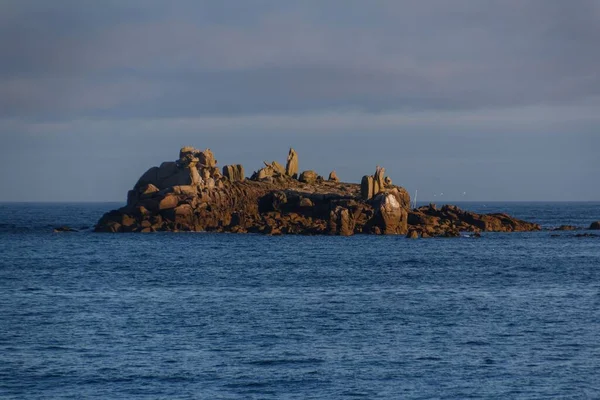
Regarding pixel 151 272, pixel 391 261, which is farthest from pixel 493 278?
pixel 151 272

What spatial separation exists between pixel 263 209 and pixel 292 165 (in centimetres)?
2409

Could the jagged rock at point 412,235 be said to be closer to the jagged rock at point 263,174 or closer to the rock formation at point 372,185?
the rock formation at point 372,185

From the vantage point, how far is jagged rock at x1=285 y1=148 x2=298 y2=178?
152 m

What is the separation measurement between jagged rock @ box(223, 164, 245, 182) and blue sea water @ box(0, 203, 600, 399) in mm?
53965

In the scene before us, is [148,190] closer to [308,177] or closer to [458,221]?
[308,177]

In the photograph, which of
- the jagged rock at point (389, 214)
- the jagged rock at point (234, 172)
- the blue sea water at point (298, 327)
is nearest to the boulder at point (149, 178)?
the jagged rock at point (234, 172)

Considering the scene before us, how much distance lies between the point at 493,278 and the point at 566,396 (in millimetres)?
37458

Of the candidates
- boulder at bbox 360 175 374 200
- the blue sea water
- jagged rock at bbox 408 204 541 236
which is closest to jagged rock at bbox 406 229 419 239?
jagged rock at bbox 408 204 541 236

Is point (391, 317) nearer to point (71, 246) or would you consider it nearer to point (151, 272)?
point (151, 272)

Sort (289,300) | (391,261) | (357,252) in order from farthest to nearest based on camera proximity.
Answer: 1. (357,252)
2. (391,261)
3. (289,300)

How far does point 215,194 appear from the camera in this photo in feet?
413

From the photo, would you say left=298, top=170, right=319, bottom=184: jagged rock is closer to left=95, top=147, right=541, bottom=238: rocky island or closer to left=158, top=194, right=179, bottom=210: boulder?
left=95, top=147, right=541, bottom=238: rocky island

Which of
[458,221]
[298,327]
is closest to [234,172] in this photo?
[458,221]

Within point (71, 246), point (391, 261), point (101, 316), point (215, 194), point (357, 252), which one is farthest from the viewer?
point (215, 194)
